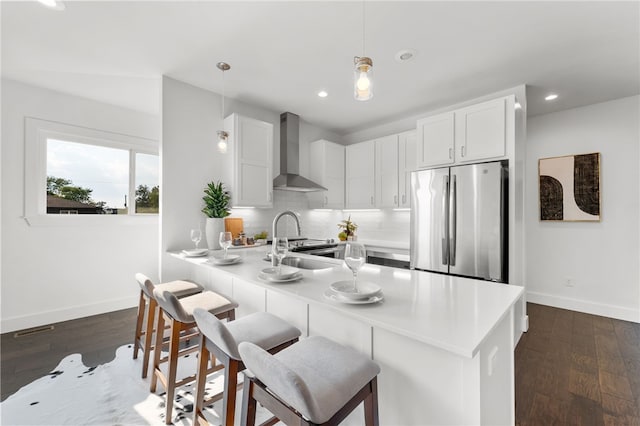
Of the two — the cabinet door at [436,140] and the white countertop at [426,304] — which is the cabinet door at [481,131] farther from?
the white countertop at [426,304]

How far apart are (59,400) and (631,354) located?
467 cm

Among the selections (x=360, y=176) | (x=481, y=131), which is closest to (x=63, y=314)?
(x=360, y=176)

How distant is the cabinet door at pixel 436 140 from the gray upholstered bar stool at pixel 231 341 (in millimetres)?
2619

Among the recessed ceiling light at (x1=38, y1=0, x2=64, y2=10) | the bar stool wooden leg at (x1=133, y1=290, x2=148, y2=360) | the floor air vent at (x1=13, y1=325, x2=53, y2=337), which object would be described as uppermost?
the recessed ceiling light at (x1=38, y1=0, x2=64, y2=10)

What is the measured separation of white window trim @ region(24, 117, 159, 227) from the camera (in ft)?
9.55

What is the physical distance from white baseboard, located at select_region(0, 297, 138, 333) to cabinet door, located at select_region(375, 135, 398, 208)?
380cm

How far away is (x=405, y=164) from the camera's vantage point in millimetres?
3734

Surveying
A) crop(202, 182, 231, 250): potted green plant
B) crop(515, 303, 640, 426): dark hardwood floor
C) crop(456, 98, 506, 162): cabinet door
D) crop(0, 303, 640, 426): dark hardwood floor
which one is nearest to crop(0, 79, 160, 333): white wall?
crop(0, 303, 640, 426): dark hardwood floor

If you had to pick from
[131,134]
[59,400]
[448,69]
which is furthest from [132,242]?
[448,69]

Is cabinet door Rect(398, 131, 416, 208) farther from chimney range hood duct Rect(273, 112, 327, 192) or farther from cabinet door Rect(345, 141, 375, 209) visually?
chimney range hood duct Rect(273, 112, 327, 192)

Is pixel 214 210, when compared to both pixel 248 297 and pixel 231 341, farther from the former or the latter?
pixel 231 341

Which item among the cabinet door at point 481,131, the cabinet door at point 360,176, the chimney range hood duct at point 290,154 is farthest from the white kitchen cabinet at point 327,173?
the cabinet door at point 481,131

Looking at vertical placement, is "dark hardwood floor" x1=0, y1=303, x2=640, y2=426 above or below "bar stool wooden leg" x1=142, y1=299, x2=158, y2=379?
below

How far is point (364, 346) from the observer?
1.19m
